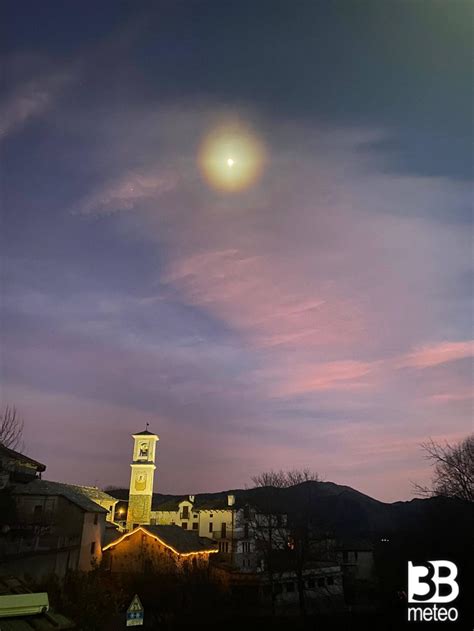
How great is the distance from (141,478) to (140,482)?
482 mm

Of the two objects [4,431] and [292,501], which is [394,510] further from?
[4,431]

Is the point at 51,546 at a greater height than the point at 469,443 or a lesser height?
lesser

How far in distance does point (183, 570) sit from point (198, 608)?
7269 millimetres

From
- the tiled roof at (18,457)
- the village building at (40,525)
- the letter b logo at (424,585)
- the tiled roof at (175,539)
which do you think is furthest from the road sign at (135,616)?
the tiled roof at (175,539)

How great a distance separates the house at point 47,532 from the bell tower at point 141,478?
19160 mm

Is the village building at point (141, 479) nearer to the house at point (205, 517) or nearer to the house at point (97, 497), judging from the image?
the house at point (97, 497)

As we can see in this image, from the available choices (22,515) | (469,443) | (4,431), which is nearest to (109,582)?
(22,515)

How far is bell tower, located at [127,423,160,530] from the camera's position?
54.1m

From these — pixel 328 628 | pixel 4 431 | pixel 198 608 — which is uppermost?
pixel 4 431

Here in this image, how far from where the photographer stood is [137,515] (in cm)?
5403

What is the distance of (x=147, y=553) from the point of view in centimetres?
3350

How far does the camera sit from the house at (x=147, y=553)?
3281cm

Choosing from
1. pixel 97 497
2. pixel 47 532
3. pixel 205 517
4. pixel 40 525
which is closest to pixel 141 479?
pixel 97 497

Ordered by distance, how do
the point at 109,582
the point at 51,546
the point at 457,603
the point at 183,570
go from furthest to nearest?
the point at 183,570 → the point at 109,582 → the point at 51,546 → the point at 457,603
